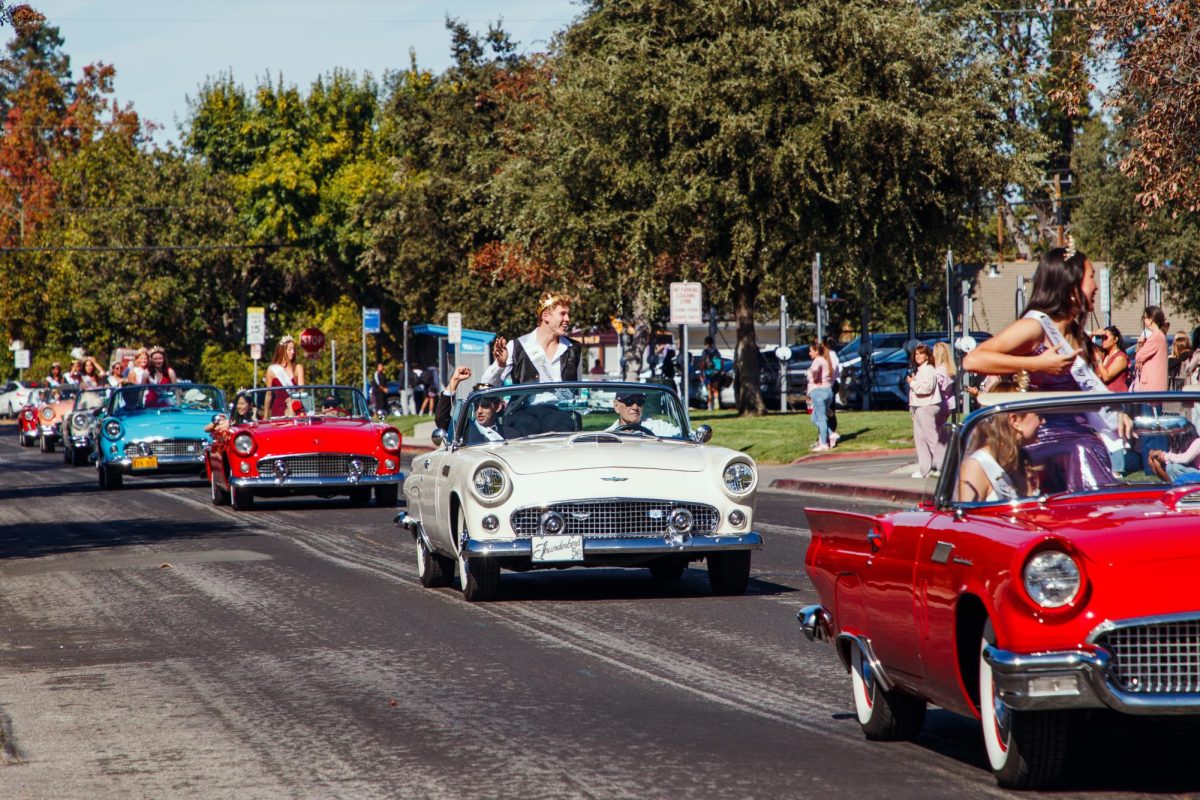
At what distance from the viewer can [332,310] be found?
79.8m

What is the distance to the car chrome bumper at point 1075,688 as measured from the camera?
209 inches

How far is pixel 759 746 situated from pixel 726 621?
3.98m

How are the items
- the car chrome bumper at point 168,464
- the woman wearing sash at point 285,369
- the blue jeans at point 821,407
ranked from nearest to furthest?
the woman wearing sash at point 285,369, the car chrome bumper at point 168,464, the blue jeans at point 821,407

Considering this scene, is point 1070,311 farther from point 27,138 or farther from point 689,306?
point 27,138

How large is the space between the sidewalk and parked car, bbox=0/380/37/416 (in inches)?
2253

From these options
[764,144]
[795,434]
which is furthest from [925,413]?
[764,144]

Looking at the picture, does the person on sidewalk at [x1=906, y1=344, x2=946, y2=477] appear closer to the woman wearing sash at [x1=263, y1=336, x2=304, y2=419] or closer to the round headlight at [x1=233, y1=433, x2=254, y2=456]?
the woman wearing sash at [x1=263, y1=336, x2=304, y2=419]

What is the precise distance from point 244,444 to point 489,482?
9.58 meters

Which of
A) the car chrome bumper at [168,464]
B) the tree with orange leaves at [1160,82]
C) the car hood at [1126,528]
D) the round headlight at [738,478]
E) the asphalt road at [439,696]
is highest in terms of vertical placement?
the tree with orange leaves at [1160,82]

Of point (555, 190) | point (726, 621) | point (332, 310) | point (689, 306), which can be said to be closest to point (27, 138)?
point (332, 310)

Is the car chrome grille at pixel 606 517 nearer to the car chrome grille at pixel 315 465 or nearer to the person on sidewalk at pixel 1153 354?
the person on sidewalk at pixel 1153 354

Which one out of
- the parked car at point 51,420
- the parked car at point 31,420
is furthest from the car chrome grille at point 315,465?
the parked car at point 31,420

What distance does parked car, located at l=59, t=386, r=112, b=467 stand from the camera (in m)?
35.5

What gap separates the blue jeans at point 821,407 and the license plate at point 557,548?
18776 millimetres
